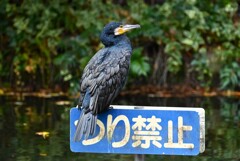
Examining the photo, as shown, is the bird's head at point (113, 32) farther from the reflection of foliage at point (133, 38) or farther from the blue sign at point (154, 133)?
the reflection of foliage at point (133, 38)

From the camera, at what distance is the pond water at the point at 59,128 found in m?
7.81

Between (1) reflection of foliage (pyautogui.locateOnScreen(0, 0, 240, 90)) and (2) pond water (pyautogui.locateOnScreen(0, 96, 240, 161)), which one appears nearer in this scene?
(2) pond water (pyautogui.locateOnScreen(0, 96, 240, 161))

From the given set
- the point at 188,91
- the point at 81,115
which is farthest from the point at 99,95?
the point at 188,91

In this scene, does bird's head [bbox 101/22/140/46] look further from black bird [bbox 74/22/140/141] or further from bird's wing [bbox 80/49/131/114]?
bird's wing [bbox 80/49/131/114]

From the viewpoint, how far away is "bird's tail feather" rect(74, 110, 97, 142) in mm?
5211

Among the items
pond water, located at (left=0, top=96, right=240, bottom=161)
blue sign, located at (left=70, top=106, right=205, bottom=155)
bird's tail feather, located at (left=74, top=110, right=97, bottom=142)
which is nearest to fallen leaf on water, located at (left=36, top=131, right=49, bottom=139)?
pond water, located at (left=0, top=96, right=240, bottom=161)

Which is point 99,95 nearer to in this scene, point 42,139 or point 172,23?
point 42,139

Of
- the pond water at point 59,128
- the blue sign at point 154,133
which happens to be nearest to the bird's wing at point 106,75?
the blue sign at point 154,133

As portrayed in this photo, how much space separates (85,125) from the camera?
5285mm

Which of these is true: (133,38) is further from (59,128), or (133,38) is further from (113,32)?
(113,32)

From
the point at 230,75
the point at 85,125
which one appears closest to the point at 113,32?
the point at 85,125

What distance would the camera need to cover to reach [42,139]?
8766 millimetres

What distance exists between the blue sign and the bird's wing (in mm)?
437

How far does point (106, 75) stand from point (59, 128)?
3879mm
